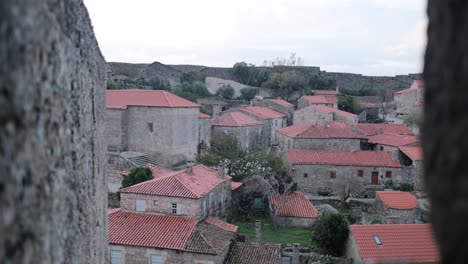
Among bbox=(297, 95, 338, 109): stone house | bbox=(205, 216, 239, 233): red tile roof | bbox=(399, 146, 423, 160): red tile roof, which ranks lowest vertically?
bbox=(205, 216, 239, 233): red tile roof

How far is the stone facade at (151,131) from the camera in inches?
1106

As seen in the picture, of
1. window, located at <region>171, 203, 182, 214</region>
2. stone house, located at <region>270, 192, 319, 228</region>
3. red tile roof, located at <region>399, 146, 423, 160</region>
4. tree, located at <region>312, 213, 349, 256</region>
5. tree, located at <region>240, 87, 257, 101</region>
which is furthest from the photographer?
tree, located at <region>240, 87, 257, 101</region>

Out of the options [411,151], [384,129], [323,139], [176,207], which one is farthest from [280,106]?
[176,207]

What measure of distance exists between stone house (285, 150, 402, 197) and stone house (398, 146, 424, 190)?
619 millimetres

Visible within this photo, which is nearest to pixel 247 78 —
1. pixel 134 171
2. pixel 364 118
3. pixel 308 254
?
pixel 364 118

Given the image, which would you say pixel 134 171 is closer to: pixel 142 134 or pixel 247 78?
pixel 142 134

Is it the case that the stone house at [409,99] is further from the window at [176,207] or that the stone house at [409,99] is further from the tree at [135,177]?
the window at [176,207]

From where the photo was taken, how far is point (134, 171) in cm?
2231

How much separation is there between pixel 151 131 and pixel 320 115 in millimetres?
17625

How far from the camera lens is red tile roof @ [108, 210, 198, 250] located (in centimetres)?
1556

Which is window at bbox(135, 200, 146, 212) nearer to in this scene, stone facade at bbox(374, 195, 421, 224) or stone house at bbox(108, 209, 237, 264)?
stone house at bbox(108, 209, 237, 264)

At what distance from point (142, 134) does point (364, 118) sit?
2967 cm

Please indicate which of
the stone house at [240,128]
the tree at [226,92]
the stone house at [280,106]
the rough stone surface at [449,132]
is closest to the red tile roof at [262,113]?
the stone house at [240,128]

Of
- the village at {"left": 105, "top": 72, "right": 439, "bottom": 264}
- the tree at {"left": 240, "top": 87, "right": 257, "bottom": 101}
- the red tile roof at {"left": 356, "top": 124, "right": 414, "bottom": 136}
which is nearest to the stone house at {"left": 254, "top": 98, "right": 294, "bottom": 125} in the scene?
the village at {"left": 105, "top": 72, "right": 439, "bottom": 264}
